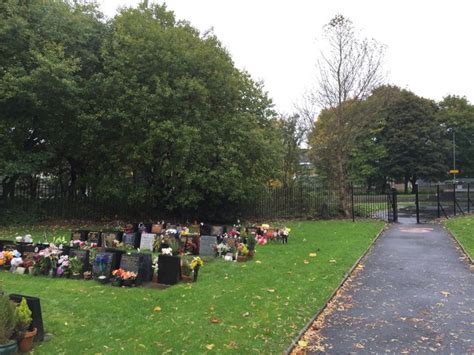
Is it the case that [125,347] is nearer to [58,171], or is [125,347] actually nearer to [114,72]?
[114,72]

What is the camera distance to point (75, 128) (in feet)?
67.5

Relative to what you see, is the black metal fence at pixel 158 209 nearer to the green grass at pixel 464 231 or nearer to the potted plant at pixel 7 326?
the green grass at pixel 464 231

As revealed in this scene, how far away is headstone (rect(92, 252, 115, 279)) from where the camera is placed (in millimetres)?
9531

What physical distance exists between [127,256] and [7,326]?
4.26 m

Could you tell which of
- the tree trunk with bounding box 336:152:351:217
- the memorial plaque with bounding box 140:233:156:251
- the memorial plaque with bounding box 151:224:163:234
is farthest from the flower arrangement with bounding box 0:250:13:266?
the tree trunk with bounding box 336:152:351:217

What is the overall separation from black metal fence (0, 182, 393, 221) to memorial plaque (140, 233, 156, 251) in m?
8.43

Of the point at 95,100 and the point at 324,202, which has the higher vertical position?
the point at 95,100

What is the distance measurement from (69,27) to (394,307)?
18219 millimetres

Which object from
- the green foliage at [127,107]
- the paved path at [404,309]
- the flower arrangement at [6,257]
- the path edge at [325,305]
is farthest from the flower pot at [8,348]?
the green foliage at [127,107]

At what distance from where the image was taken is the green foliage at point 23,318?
5.57m

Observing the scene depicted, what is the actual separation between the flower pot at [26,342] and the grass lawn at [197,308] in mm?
140

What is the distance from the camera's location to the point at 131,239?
1407 centimetres

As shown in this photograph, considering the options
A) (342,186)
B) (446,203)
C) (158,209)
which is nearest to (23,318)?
(158,209)

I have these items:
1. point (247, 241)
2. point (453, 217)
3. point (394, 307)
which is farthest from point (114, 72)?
point (453, 217)
